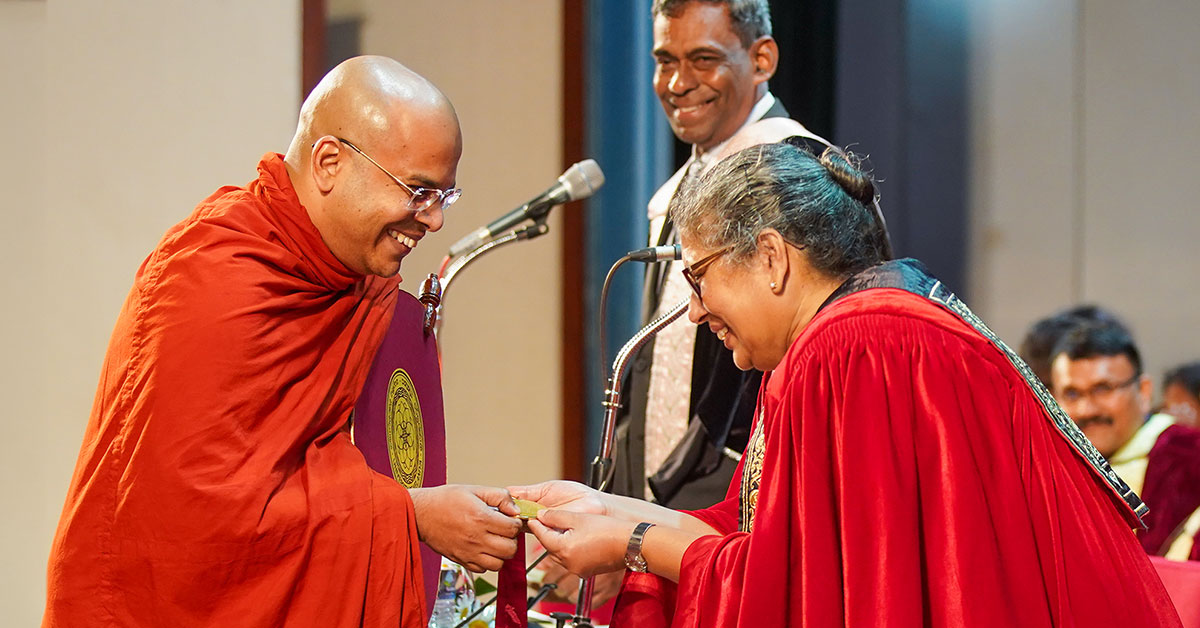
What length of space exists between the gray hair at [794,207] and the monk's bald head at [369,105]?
454 millimetres

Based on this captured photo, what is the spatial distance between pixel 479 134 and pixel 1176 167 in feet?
8.29

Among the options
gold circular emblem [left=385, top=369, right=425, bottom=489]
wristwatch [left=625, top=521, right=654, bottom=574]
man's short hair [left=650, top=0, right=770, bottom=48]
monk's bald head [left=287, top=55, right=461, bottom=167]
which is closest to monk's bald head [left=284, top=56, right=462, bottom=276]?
monk's bald head [left=287, top=55, right=461, bottom=167]

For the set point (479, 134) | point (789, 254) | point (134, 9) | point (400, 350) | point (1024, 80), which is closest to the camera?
point (789, 254)

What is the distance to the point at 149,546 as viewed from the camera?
1684 millimetres

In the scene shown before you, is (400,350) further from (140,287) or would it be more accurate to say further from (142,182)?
(142,182)

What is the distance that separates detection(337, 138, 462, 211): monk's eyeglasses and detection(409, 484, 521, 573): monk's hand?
0.47 metres

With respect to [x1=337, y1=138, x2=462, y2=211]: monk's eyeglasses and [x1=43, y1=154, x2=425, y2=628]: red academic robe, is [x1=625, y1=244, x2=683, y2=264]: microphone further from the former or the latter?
[x1=43, y1=154, x2=425, y2=628]: red academic robe

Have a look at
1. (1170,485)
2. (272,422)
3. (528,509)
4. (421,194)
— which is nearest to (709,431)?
(528,509)

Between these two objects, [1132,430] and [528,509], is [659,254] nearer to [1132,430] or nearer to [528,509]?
[528,509]

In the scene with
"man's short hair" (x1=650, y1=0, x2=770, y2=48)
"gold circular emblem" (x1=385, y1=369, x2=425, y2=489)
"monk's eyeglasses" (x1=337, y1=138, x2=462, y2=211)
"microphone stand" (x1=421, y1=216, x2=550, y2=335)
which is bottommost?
"gold circular emblem" (x1=385, y1=369, x2=425, y2=489)

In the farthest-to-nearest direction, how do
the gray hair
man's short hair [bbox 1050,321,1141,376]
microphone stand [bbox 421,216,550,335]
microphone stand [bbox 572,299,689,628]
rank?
1. man's short hair [bbox 1050,321,1141,376]
2. microphone stand [bbox 421,216,550,335]
3. microphone stand [bbox 572,299,689,628]
4. the gray hair

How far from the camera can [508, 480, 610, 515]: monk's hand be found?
6.77ft

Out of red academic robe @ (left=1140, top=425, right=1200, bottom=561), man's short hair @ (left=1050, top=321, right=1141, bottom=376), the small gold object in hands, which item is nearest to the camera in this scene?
the small gold object in hands

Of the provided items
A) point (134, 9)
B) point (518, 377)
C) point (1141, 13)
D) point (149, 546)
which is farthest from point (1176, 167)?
point (149, 546)
